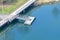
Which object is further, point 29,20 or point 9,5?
point 9,5

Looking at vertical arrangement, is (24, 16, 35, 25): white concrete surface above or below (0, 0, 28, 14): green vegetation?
below

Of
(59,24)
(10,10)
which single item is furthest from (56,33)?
(10,10)

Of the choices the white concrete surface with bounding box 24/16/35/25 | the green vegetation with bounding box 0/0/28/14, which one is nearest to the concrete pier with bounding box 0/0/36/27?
the green vegetation with bounding box 0/0/28/14

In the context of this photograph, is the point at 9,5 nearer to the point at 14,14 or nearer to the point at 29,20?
the point at 14,14

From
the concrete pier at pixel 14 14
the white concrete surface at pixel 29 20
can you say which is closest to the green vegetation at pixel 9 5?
the concrete pier at pixel 14 14

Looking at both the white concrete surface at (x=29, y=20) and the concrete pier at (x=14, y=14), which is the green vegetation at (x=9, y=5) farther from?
the white concrete surface at (x=29, y=20)

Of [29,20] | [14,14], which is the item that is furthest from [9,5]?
[29,20]

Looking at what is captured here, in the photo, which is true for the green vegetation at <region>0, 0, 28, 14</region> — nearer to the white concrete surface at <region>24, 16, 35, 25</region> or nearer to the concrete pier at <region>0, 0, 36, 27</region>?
the concrete pier at <region>0, 0, 36, 27</region>

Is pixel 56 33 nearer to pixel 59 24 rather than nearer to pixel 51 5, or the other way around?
pixel 59 24

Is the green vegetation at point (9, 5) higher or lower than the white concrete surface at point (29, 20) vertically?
higher
